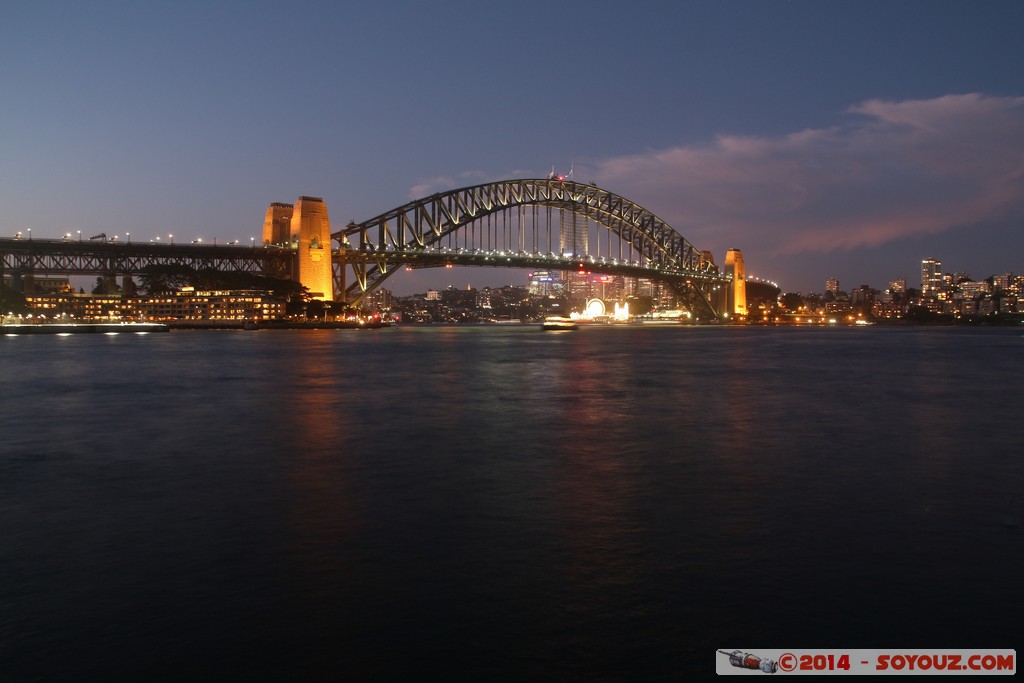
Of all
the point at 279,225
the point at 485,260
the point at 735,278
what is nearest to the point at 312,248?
the point at 279,225

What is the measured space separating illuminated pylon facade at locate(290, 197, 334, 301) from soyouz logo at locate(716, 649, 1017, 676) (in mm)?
71843

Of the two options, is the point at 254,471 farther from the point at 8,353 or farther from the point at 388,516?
the point at 8,353

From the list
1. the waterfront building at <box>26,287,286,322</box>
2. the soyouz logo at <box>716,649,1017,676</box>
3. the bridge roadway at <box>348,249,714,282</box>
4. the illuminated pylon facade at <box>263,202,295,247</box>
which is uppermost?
the illuminated pylon facade at <box>263,202,295,247</box>

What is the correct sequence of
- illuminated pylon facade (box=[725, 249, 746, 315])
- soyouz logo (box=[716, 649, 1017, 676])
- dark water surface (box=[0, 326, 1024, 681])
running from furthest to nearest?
illuminated pylon facade (box=[725, 249, 746, 315]) → dark water surface (box=[0, 326, 1024, 681]) → soyouz logo (box=[716, 649, 1017, 676])

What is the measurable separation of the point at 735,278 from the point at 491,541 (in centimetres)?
11134

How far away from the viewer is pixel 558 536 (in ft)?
21.6

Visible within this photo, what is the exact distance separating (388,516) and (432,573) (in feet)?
5.91

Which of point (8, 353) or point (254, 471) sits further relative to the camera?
point (8, 353)

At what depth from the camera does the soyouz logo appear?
13.6 ft

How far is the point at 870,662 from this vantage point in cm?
421

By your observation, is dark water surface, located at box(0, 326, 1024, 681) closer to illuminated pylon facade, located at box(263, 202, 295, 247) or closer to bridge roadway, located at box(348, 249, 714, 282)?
bridge roadway, located at box(348, 249, 714, 282)

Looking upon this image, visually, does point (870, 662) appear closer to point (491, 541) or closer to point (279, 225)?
point (491, 541)

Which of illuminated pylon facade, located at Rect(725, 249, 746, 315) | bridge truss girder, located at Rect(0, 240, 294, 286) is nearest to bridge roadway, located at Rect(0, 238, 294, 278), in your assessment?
bridge truss girder, located at Rect(0, 240, 294, 286)

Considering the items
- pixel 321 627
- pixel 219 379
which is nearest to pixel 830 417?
pixel 321 627
